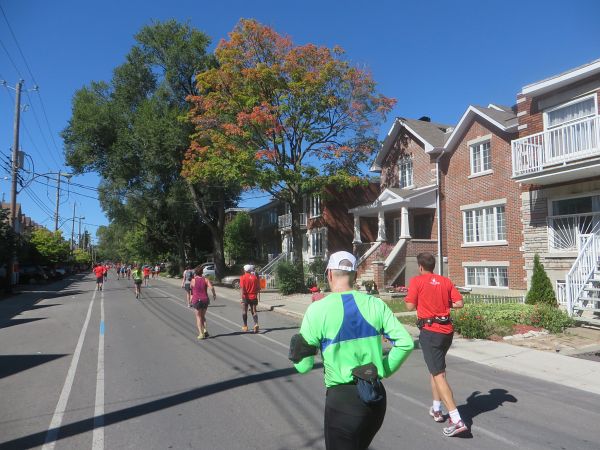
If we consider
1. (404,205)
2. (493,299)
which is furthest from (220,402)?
(404,205)

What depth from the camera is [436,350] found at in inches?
200

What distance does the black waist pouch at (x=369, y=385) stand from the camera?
2650 mm

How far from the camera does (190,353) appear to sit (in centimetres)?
934

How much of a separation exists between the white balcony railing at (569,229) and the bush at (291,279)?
38.3 feet

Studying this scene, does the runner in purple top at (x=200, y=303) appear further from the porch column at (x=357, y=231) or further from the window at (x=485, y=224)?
the porch column at (x=357, y=231)

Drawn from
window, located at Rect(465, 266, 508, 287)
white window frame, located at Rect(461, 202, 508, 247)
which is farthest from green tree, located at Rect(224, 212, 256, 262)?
window, located at Rect(465, 266, 508, 287)

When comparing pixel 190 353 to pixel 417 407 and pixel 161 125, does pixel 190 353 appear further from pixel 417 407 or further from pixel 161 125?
pixel 161 125

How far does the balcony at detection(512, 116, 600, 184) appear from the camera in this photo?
1349 centimetres

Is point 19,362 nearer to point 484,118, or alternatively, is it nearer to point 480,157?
point 480,157

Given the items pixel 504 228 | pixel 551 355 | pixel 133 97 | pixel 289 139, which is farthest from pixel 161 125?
pixel 551 355

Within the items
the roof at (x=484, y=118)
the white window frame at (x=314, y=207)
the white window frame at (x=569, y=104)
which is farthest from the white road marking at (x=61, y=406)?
the white window frame at (x=314, y=207)

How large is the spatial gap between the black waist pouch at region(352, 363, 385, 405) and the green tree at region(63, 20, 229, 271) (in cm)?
3291

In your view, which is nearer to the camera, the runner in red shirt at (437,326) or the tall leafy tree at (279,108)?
the runner in red shirt at (437,326)

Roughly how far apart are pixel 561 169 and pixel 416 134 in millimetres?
10513
